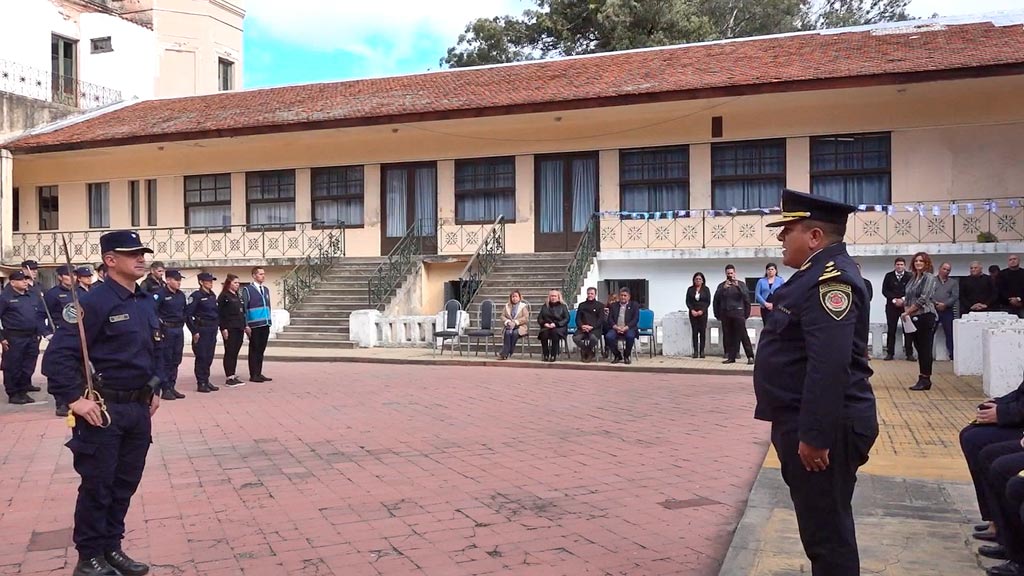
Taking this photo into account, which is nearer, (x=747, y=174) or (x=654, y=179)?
(x=747, y=174)

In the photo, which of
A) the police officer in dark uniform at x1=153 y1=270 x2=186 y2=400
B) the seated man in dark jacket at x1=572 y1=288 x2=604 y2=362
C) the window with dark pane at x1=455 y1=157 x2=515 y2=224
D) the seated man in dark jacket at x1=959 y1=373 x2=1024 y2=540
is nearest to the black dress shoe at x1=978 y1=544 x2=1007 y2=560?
the seated man in dark jacket at x1=959 y1=373 x2=1024 y2=540

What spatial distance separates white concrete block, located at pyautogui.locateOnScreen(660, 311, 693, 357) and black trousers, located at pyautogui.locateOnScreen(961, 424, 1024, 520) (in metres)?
10.8

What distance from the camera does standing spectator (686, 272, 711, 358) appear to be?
1490cm

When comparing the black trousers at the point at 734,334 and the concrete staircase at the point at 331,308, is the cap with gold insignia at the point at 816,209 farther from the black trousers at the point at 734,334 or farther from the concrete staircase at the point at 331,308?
the concrete staircase at the point at 331,308

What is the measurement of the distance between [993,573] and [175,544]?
4453mm

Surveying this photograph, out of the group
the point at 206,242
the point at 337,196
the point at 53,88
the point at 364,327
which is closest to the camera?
the point at 364,327

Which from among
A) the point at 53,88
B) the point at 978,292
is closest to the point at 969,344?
the point at 978,292

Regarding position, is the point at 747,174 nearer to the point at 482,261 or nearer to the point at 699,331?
the point at 699,331

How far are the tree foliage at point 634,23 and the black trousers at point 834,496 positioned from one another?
29.8 metres

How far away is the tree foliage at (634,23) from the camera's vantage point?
104 ft

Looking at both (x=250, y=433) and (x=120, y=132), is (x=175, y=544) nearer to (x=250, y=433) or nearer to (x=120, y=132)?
(x=250, y=433)

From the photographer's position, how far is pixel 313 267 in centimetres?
2197

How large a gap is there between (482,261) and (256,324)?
26.4 ft

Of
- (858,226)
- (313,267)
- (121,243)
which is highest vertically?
(858,226)
